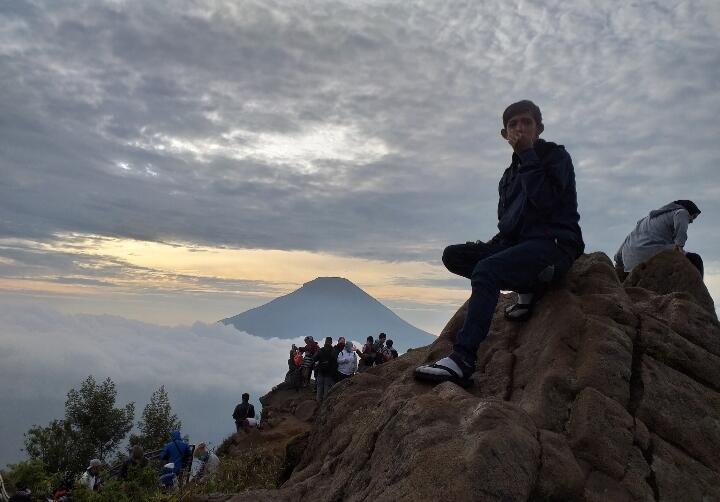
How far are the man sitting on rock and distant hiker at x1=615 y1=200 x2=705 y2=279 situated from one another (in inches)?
182

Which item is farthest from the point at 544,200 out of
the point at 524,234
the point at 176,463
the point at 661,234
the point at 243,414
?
the point at 243,414

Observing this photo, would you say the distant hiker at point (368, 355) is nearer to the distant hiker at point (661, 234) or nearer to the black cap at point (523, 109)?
the distant hiker at point (661, 234)

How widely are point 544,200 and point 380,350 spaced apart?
18768 mm

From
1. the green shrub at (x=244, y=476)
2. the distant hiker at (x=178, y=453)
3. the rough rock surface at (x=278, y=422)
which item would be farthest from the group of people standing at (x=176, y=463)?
the green shrub at (x=244, y=476)

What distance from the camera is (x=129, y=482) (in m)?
7.84

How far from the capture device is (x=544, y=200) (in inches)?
242

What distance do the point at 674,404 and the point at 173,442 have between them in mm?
13449

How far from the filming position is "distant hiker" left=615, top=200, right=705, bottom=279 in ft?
31.3

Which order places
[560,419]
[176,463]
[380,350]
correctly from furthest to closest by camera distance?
[380,350] < [176,463] < [560,419]

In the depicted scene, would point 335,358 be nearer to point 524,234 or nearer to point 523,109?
point 524,234

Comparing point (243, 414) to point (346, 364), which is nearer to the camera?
point (346, 364)

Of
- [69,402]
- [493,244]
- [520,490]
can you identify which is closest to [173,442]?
[493,244]

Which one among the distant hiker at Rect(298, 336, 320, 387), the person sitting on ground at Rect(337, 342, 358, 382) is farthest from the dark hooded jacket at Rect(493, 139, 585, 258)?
the distant hiker at Rect(298, 336, 320, 387)

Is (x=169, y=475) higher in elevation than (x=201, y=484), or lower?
lower
